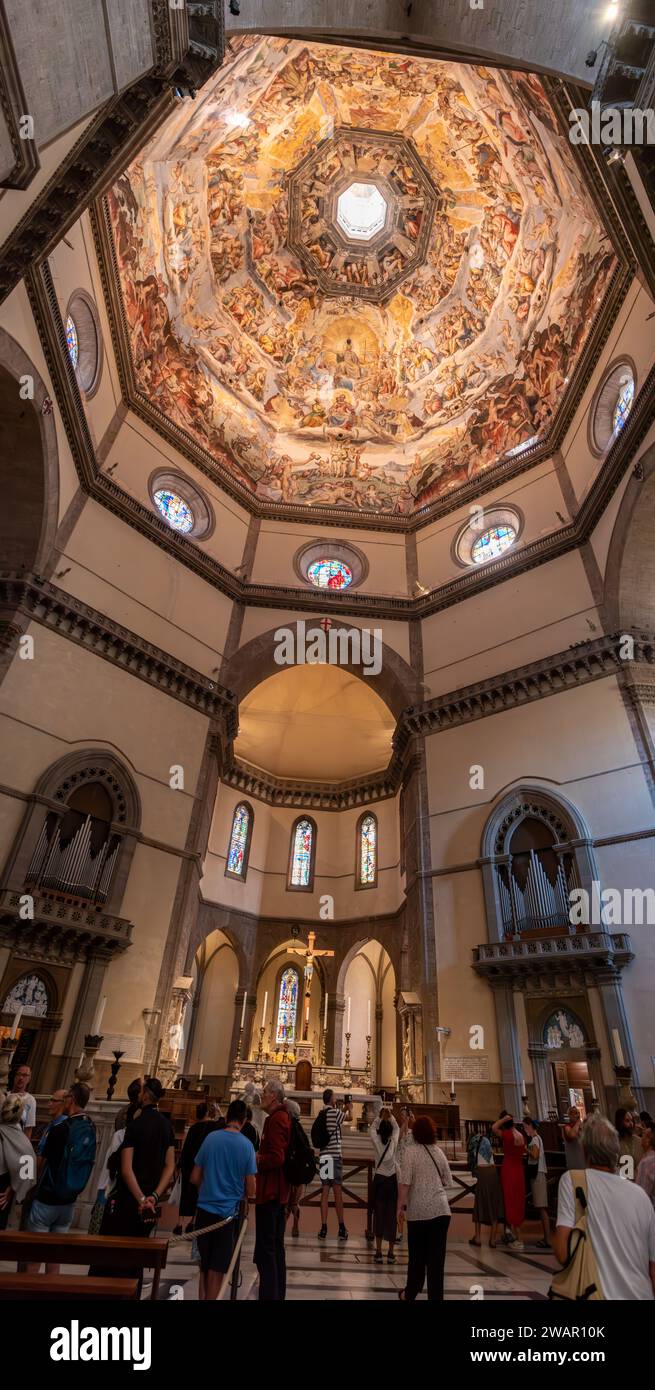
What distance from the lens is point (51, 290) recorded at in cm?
1464

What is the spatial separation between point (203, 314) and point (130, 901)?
2032 centimetres

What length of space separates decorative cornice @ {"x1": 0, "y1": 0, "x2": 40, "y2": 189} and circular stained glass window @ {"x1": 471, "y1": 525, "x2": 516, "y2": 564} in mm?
17167

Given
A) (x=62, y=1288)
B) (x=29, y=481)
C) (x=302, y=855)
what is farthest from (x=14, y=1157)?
(x=302, y=855)

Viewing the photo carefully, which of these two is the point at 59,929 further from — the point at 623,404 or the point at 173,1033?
the point at 623,404

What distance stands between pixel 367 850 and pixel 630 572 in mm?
15415

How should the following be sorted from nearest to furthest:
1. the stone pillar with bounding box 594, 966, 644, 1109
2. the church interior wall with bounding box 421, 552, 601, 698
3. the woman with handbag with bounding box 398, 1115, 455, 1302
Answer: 1. the woman with handbag with bounding box 398, 1115, 455, 1302
2. the stone pillar with bounding box 594, 966, 644, 1109
3. the church interior wall with bounding box 421, 552, 601, 698

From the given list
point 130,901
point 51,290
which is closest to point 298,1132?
point 130,901

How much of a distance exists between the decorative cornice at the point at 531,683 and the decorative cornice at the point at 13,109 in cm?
1492

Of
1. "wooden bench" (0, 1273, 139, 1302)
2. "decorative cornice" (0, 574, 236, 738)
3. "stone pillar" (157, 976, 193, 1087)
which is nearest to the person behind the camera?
"wooden bench" (0, 1273, 139, 1302)

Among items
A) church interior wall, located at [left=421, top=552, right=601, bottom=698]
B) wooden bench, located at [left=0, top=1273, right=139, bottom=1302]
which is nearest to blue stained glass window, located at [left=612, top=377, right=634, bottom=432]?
church interior wall, located at [left=421, top=552, right=601, bottom=698]

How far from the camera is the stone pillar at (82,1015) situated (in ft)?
46.2

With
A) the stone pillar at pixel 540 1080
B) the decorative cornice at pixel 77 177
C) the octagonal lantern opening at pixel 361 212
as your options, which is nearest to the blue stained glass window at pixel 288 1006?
the stone pillar at pixel 540 1080

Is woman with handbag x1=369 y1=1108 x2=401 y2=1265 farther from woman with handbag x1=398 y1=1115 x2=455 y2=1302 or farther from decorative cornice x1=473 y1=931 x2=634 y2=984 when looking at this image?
decorative cornice x1=473 y1=931 x2=634 y2=984

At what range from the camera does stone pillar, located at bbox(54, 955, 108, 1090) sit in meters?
14.1
